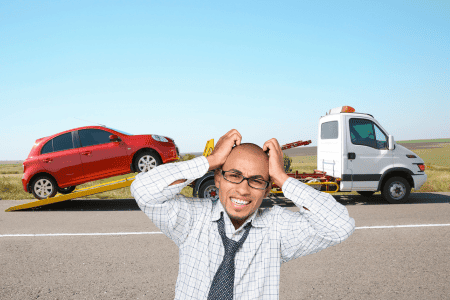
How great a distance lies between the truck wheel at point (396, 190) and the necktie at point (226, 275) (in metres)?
9.02

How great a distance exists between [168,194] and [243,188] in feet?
1.07

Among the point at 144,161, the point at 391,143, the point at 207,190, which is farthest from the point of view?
the point at 391,143

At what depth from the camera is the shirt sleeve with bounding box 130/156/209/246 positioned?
1474 millimetres

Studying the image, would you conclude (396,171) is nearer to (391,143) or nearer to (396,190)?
(396,190)

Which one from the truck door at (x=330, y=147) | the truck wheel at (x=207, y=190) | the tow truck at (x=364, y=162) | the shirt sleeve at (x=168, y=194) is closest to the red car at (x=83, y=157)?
the truck wheel at (x=207, y=190)

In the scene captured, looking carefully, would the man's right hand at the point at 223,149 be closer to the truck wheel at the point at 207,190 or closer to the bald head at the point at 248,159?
the bald head at the point at 248,159

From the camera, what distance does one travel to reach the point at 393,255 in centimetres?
500

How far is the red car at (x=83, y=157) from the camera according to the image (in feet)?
27.3

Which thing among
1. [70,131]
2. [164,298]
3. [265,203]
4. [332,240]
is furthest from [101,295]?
[265,203]

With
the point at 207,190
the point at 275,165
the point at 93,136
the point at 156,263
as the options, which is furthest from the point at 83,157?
the point at 275,165

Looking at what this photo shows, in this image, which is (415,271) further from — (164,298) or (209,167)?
(209,167)

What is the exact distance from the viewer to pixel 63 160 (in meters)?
8.33

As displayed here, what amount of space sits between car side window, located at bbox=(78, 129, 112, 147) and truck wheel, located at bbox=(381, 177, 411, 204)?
7471 mm

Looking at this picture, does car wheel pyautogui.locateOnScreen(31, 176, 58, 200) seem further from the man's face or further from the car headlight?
the man's face
